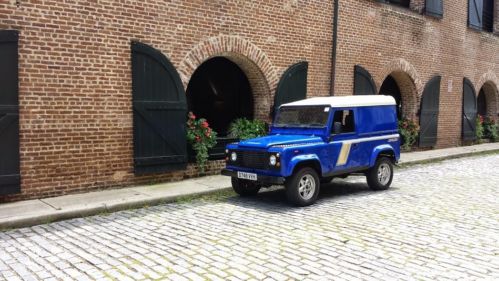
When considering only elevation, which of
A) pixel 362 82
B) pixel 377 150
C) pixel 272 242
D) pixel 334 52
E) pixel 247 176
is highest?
pixel 334 52

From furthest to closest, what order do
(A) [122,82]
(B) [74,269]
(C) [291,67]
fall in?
1. (C) [291,67]
2. (A) [122,82]
3. (B) [74,269]

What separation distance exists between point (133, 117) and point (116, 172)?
1111 mm

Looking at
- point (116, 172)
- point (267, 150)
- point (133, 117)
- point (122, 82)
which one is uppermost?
point (122, 82)

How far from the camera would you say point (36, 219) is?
21.1 ft

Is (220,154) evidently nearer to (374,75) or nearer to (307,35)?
(307,35)

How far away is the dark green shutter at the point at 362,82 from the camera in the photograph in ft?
43.5

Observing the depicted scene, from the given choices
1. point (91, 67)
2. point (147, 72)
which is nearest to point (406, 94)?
point (147, 72)

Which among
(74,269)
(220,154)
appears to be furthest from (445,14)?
(74,269)

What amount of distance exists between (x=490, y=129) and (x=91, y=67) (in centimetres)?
1801

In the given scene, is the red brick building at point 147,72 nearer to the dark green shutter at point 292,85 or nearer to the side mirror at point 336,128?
the dark green shutter at point 292,85

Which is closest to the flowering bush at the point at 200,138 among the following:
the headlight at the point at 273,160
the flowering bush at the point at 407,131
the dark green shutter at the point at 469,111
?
the headlight at the point at 273,160

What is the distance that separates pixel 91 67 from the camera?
809cm

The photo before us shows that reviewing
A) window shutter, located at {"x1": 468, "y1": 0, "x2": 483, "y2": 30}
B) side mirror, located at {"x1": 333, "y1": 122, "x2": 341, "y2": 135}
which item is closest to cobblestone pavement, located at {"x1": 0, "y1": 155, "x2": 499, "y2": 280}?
side mirror, located at {"x1": 333, "y1": 122, "x2": 341, "y2": 135}

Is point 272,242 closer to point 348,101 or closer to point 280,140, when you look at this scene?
point 280,140
